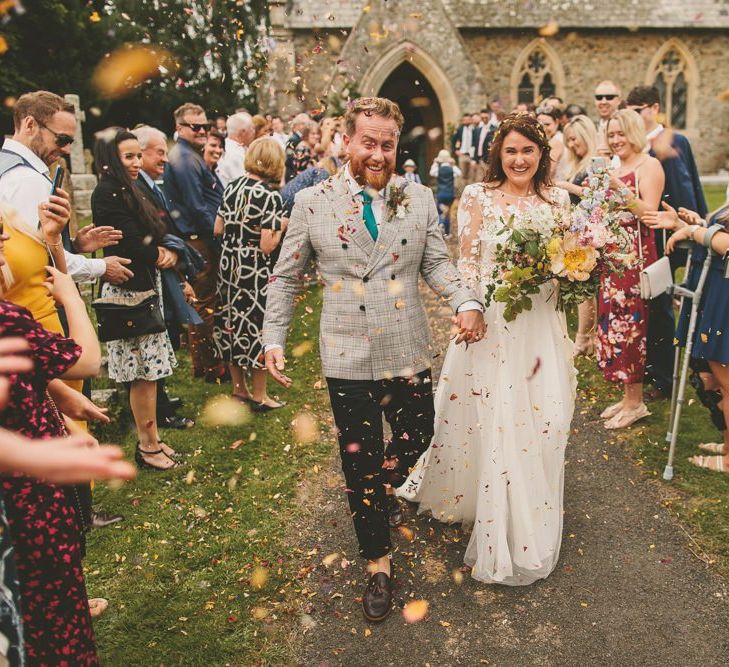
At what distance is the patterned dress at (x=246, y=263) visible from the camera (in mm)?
5324

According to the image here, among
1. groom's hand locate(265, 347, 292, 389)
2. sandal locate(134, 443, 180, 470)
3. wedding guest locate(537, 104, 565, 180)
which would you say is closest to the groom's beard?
groom's hand locate(265, 347, 292, 389)

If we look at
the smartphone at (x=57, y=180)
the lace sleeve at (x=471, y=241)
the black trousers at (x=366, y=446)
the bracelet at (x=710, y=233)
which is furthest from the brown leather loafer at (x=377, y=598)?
the bracelet at (x=710, y=233)

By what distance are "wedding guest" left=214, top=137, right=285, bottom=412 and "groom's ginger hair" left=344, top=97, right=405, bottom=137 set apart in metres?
2.30

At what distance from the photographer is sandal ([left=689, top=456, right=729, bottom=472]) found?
4402 millimetres

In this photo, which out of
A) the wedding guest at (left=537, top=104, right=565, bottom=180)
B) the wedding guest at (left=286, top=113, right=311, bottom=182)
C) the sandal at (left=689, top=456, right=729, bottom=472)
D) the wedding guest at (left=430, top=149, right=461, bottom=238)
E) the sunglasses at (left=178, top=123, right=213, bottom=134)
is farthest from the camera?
the wedding guest at (left=430, top=149, right=461, bottom=238)

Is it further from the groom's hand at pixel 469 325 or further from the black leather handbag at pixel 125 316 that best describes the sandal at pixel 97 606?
the groom's hand at pixel 469 325

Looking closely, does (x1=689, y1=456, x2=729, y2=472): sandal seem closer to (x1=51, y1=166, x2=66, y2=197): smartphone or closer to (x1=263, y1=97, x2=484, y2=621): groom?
(x1=263, y1=97, x2=484, y2=621): groom

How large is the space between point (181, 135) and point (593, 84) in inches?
741

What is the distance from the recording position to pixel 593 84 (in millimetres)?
20969

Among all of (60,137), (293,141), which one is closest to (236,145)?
(293,141)

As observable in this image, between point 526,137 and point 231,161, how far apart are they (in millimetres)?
5065

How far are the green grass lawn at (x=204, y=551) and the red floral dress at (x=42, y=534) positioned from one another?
1.03 m

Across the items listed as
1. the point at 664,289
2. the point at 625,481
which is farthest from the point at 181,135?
the point at 625,481

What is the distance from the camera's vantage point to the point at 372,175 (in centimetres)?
310
